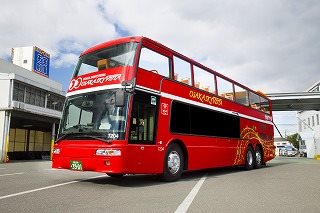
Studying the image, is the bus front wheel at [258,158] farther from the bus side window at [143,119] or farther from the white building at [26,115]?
the white building at [26,115]

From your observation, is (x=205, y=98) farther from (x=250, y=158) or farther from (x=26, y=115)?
(x=26, y=115)

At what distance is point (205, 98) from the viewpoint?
36.9 ft

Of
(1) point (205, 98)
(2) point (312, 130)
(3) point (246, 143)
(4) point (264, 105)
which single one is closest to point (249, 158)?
(3) point (246, 143)

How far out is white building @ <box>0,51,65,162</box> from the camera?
23.4 m

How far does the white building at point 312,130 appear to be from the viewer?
1724 inches

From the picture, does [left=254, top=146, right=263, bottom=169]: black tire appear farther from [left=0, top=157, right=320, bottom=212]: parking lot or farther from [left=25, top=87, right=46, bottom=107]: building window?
[left=25, top=87, right=46, bottom=107]: building window

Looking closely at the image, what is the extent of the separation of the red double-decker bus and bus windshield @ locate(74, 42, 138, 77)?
0.03 meters

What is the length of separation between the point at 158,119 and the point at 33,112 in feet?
62.2

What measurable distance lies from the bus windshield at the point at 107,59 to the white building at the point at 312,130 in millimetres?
39783

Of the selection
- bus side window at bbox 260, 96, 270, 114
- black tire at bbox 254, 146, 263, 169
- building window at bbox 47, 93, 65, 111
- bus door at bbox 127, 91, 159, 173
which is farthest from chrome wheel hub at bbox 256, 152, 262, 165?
building window at bbox 47, 93, 65, 111

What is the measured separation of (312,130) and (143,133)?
2227 inches

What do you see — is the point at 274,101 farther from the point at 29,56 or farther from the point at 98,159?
the point at 29,56

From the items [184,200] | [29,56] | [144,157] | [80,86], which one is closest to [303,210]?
[184,200]

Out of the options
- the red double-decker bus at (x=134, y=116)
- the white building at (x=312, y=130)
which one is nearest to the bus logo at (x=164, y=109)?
the red double-decker bus at (x=134, y=116)
